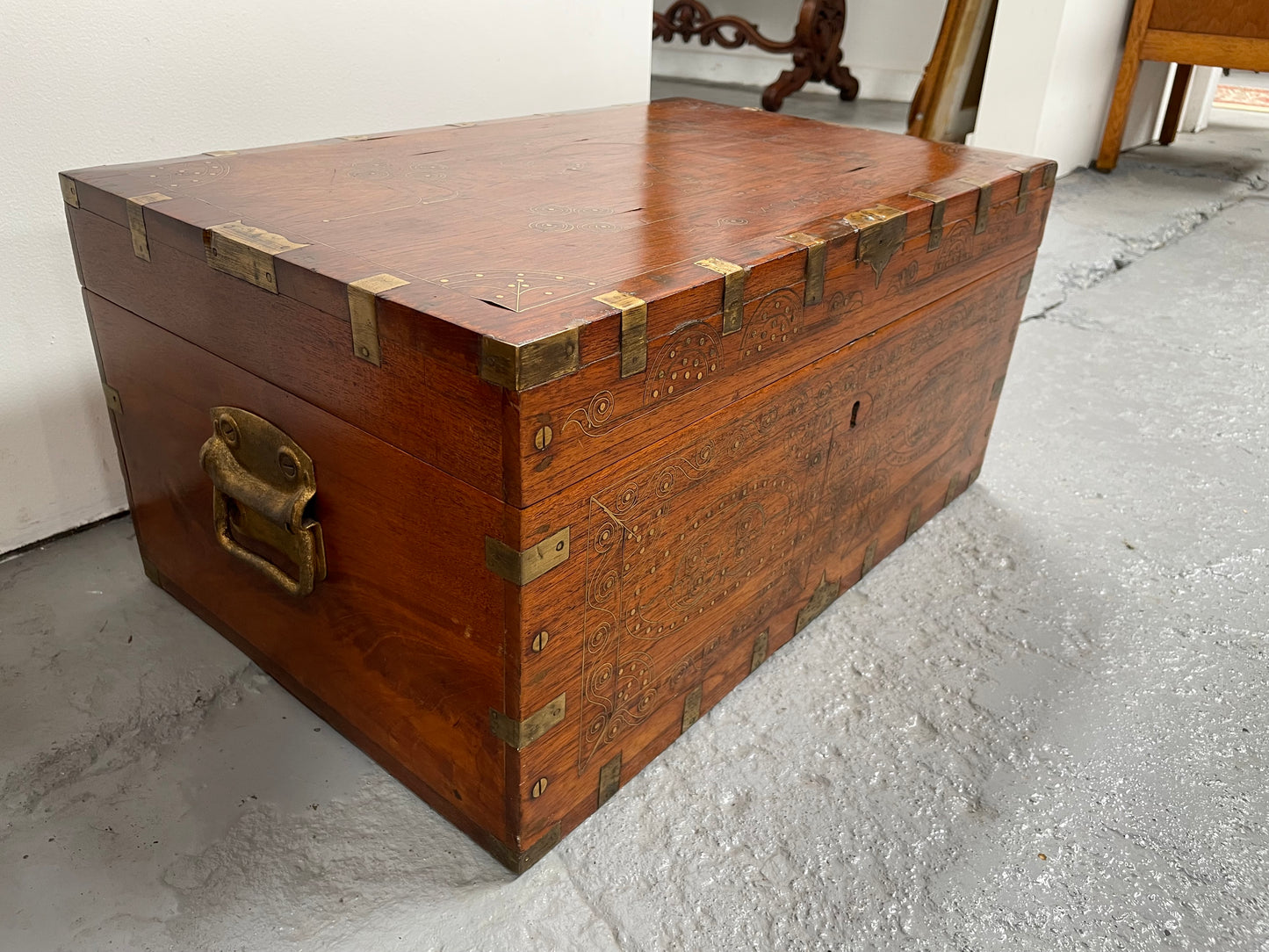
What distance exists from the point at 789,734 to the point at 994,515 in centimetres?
67

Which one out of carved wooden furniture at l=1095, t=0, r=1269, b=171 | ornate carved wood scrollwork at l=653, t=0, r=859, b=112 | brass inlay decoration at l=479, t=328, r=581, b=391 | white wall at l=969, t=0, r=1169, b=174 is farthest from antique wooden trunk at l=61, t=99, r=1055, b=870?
ornate carved wood scrollwork at l=653, t=0, r=859, b=112

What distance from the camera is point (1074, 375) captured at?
6.87 ft

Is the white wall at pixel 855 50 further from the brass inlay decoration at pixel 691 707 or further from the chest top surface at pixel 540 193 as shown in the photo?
the brass inlay decoration at pixel 691 707

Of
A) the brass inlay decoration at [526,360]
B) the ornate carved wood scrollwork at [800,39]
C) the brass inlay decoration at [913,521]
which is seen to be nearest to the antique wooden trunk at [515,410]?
the brass inlay decoration at [526,360]

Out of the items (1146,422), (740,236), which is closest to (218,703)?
(740,236)

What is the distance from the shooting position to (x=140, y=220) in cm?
95

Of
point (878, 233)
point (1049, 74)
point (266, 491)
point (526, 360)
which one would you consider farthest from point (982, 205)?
point (1049, 74)

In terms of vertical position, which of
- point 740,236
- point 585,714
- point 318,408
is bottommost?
point 585,714

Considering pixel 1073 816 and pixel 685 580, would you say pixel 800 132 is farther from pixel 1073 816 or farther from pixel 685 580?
pixel 1073 816

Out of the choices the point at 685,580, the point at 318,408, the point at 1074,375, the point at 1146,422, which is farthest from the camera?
the point at 1074,375

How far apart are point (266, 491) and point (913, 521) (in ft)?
3.14

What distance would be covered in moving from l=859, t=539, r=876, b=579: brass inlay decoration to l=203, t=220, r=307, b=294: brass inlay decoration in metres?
0.87

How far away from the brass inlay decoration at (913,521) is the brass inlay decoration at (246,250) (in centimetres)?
98

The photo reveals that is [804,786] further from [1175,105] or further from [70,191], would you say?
[1175,105]
